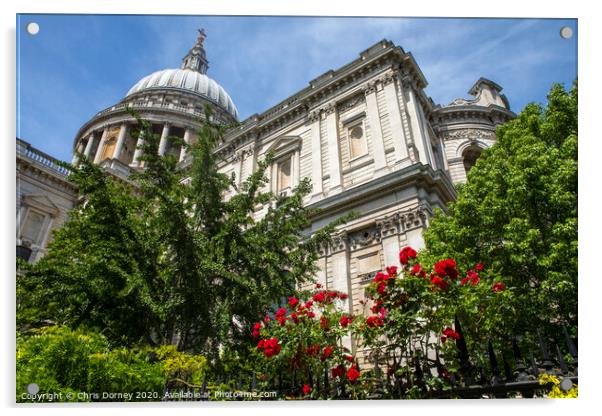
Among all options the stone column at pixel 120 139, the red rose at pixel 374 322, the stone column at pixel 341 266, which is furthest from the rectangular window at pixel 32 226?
the red rose at pixel 374 322

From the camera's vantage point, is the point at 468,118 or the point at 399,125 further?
the point at 468,118

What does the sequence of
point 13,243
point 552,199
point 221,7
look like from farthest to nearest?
point 552,199 < point 221,7 < point 13,243

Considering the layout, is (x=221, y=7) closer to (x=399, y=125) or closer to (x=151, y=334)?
(x=151, y=334)

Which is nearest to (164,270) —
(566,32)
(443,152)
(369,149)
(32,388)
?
(32,388)

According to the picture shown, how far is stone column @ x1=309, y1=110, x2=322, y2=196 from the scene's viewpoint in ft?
59.5

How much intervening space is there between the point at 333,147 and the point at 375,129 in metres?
2.12

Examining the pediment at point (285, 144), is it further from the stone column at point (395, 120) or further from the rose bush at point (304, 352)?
the rose bush at point (304, 352)

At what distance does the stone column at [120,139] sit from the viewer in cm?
3878

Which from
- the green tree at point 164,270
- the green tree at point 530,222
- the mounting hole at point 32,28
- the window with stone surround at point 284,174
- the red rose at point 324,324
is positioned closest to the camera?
the mounting hole at point 32,28

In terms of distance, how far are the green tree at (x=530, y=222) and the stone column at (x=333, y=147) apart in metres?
6.40

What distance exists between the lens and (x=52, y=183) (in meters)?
25.0
